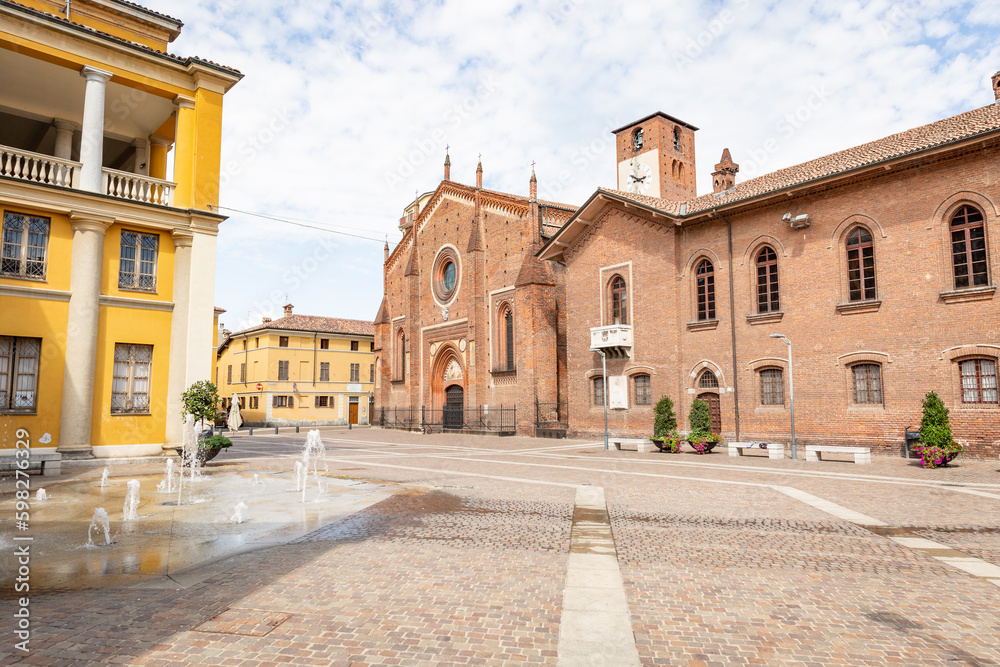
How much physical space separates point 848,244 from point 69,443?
78.3ft

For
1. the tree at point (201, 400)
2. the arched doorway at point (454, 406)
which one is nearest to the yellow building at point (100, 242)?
the tree at point (201, 400)

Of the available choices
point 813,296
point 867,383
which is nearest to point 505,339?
point 813,296

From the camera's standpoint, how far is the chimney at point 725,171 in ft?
110

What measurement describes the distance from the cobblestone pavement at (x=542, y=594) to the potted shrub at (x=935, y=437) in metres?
6.02

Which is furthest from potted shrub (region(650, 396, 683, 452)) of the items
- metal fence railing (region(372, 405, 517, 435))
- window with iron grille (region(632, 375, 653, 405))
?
metal fence railing (region(372, 405, 517, 435))

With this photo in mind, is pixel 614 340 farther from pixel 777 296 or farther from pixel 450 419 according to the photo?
pixel 450 419

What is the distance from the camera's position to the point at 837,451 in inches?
721

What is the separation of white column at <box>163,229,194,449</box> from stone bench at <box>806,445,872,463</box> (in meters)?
18.8

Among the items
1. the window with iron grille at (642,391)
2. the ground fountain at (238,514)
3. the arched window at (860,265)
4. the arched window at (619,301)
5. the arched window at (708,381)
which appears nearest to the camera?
the ground fountain at (238,514)

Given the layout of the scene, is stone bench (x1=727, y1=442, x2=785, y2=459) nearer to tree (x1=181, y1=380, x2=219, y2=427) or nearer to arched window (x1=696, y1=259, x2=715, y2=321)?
arched window (x1=696, y1=259, x2=715, y2=321)

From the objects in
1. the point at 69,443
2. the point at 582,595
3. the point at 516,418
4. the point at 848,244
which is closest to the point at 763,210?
the point at 848,244

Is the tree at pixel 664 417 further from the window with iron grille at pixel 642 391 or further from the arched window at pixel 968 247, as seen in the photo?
the arched window at pixel 968 247

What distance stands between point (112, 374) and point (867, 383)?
2253cm

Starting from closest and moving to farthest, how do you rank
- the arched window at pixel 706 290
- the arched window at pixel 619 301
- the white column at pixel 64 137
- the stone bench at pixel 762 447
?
the white column at pixel 64 137 < the stone bench at pixel 762 447 < the arched window at pixel 706 290 < the arched window at pixel 619 301
